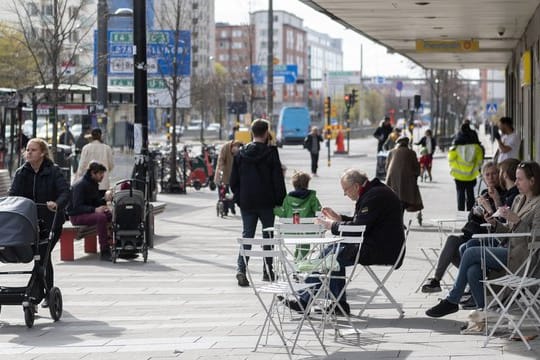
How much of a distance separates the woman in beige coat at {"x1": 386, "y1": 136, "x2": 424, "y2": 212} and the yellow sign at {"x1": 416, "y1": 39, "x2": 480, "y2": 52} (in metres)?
8.22

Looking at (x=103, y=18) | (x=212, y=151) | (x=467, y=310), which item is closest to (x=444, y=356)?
(x=467, y=310)

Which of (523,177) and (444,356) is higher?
(523,177)

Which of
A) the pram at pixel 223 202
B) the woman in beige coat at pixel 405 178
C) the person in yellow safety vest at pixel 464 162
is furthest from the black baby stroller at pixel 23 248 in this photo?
the pram at pixel 223 202

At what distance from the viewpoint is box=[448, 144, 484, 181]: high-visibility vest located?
865 inches

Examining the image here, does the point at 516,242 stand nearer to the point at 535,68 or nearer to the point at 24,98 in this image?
the point at 535,68

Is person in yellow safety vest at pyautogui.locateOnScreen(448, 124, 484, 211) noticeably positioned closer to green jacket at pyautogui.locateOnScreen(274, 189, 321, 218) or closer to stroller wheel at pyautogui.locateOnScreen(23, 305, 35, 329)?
green jacket at pyautogui.locateOnScreen(274, 189, 321, 218)

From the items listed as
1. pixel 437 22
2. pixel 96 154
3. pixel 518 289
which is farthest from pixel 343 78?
pixel 518 289

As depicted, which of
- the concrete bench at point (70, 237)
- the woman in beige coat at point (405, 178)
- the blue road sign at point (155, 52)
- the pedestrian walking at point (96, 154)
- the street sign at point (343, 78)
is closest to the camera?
the concrete bench at point (70, 237)

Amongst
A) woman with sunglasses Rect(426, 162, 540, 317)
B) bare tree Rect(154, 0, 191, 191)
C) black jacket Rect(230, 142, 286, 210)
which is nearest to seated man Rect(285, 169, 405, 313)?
woman with sunglasses Rect(426, 162, 540, 317)

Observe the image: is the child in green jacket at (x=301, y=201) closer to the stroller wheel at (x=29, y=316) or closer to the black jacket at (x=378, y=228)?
the black jacket at (x=378, y=228)

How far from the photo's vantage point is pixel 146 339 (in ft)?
33.5

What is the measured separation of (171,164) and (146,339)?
71.0 ft

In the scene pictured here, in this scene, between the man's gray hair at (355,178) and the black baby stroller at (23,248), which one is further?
the man's gray hair at (355,178)

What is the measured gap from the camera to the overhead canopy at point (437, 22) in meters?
18.6
